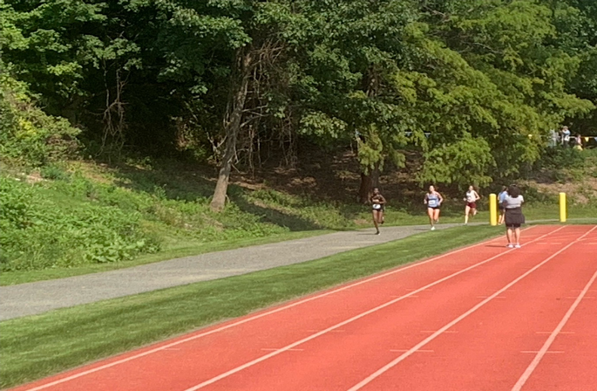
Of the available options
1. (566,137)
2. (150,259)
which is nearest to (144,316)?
(150,259)

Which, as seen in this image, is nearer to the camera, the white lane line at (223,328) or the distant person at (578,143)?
the white lane line at (223,328)

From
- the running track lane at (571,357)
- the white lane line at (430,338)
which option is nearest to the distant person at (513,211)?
the white lane line at (430,338)

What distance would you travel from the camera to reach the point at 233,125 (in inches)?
1516

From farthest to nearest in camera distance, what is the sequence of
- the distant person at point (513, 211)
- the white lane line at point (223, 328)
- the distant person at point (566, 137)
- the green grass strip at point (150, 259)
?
the distant person at point (566, 137) < the distant person at point (513, 211) < the green grass strip at point (150, 259) < the white lane line at point (223, 328)

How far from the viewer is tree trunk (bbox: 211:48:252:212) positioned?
3828 centimetres

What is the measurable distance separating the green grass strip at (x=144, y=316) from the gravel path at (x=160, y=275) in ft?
2.28

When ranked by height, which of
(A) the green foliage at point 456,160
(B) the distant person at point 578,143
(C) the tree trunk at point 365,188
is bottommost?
(C) the tree trunk at point 365,188

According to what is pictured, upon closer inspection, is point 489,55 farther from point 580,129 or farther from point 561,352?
point 561,352

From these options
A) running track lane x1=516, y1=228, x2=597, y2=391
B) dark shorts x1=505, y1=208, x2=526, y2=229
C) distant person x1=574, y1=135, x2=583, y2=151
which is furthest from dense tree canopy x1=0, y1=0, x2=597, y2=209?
running track lane x1=516, y1=228, x2=597, y2=391

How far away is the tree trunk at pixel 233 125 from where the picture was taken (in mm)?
38281

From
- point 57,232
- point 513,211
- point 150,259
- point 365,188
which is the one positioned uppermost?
point 365,188

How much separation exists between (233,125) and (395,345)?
2670 centimetres

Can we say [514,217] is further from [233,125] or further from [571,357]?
[571,357]

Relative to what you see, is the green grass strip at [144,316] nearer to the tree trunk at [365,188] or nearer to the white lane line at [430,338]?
the white lane line at [430,338]
